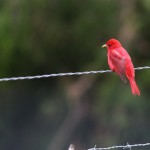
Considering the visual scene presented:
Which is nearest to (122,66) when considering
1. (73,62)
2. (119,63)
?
(119,63)

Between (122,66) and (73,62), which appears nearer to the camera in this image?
(122,66)

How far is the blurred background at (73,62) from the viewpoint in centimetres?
1366

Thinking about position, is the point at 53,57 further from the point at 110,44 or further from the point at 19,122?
the point at 110,44

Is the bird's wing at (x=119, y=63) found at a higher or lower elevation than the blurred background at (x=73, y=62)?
higher

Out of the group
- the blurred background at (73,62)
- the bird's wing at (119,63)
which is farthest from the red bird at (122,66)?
the blurred background at (73,62)

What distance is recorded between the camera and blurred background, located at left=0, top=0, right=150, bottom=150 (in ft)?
Answer: 44.8

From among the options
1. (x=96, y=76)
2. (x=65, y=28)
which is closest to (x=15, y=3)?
(x=65, y=28)

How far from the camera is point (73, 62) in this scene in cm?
1502

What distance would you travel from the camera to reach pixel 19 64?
14.9 metres

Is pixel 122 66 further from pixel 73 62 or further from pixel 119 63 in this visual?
pixel 73 62

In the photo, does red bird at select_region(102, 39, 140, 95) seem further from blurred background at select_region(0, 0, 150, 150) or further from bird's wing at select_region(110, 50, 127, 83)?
blurred background at select_region(0, 0, 150, 150)

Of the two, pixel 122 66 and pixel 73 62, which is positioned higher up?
pixel 122 66

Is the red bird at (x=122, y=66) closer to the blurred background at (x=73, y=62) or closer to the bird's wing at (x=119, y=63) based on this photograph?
the bird's wing at (x=119, y=63)

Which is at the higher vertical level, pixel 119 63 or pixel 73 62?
pixel 119 63
